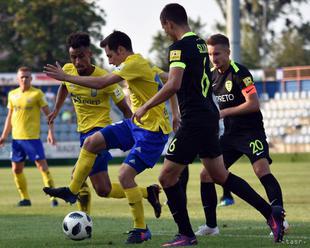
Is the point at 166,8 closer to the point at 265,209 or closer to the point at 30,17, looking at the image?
the point at 265,209

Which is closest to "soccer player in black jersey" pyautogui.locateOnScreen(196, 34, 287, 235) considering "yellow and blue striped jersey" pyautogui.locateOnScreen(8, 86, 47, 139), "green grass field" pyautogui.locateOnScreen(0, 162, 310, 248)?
"green grass field" pyautogui.locateOnScreen(0, 162, 310, 248)

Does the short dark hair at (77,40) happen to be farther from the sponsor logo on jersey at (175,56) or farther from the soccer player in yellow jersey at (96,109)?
the sponsor logo on jersey at (175,56)

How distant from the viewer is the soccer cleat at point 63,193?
34.8ft

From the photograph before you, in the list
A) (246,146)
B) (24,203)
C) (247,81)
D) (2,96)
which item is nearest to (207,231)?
(246,146)

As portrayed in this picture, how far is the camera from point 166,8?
968cm

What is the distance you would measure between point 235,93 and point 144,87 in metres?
1.46

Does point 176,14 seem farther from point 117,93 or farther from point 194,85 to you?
point 117,93

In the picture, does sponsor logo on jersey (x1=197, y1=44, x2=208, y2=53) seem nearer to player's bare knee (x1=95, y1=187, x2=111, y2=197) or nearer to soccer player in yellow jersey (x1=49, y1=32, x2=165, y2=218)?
soccer player in yellow jersey (x1=49, y1=32, x2=165, y2=218)

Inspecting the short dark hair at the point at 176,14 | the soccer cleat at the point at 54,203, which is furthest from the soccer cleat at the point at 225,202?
the short dark hair at the point at 176,14

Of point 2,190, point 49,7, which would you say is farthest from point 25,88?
point 49,7

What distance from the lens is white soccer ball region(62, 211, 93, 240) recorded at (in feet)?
34.7

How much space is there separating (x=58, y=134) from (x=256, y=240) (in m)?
38.1

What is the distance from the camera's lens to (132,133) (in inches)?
424

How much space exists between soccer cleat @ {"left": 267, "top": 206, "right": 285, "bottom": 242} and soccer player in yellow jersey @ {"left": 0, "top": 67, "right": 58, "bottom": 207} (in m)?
8.19
